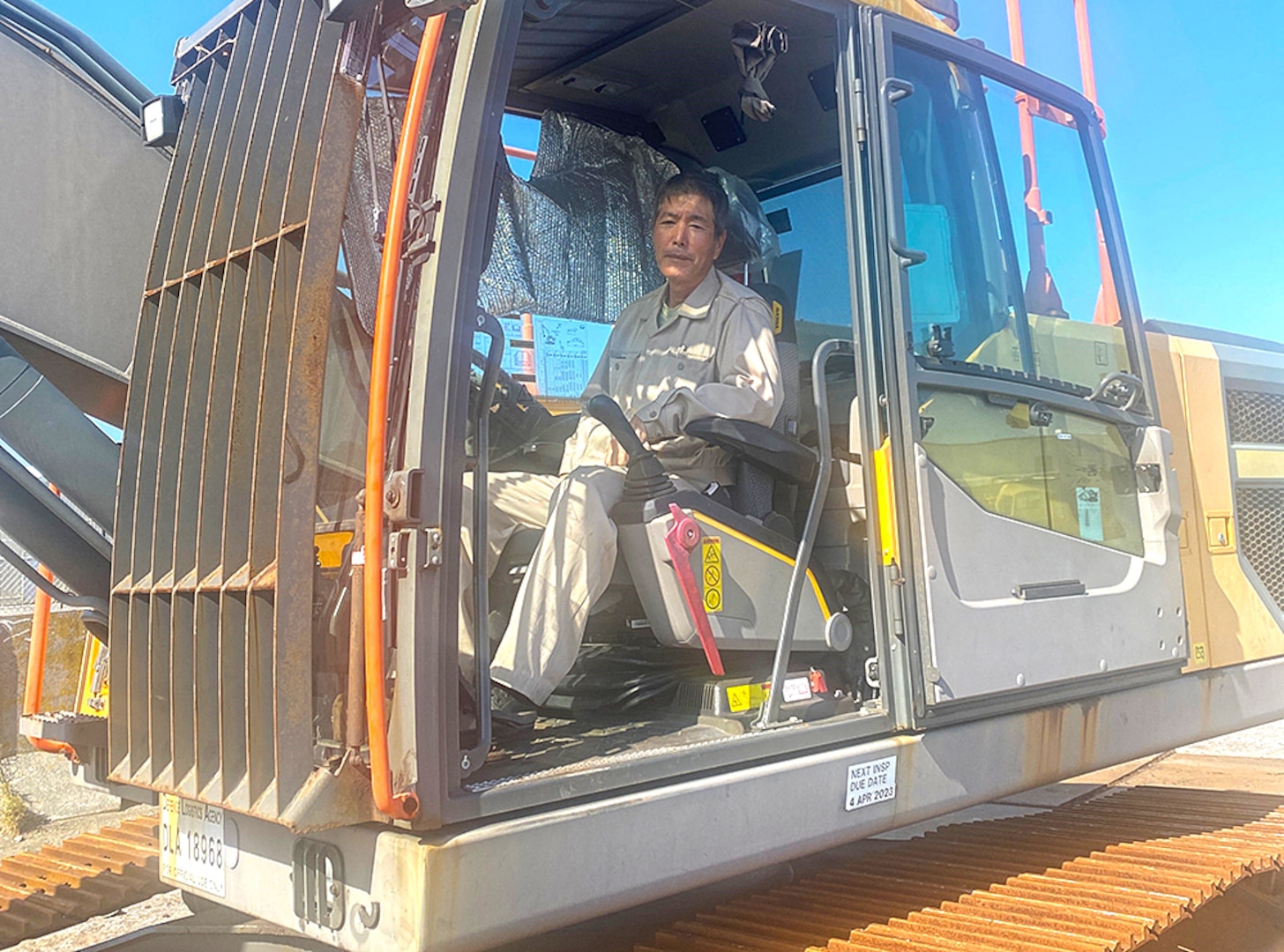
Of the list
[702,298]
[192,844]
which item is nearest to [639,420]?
[702,298]

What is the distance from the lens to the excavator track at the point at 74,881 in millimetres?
3287

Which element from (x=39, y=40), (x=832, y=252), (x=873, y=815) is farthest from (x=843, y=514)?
(x=39, y=40)

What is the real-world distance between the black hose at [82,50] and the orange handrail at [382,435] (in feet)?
3.74

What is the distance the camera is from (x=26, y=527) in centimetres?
267

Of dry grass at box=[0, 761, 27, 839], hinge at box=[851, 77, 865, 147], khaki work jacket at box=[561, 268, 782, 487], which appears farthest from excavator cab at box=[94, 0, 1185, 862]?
dry grass at box=[0, 761, 27, 839]

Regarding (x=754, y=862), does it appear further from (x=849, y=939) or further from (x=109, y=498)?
(x=109, y=498)

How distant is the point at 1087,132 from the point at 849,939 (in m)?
2.71

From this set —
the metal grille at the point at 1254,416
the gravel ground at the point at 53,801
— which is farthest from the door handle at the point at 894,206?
the gravel ground at the point at 53,801

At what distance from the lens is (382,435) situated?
6.52 feet

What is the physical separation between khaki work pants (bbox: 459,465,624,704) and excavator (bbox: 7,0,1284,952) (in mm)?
99

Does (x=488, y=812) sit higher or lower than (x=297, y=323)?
lower

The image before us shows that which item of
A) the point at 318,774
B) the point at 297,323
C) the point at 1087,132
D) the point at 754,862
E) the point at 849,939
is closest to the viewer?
the point at 318,774

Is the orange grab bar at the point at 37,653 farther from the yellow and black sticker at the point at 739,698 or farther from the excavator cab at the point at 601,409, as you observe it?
the yellow and black sticker at the point at 739,698

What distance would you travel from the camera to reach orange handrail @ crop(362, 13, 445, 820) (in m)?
1.90
